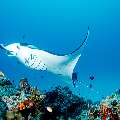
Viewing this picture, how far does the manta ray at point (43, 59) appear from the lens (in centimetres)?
679

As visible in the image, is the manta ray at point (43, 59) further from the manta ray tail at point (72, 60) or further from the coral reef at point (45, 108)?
the coral reef at point (45, 108)

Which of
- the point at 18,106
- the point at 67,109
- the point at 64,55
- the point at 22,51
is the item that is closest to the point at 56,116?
the point at 67,109

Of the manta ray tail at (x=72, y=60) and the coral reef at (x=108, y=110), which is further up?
the manta ray tail at (x=72, y=60)

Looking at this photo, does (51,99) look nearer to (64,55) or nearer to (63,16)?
(64,55)

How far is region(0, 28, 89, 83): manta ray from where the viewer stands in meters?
6.79

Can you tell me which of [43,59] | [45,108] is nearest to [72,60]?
[43,59]

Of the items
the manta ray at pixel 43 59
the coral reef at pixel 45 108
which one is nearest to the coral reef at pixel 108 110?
the coral reef at pixel 45 108

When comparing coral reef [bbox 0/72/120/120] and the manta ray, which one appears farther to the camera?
the manta ray

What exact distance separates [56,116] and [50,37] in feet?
558

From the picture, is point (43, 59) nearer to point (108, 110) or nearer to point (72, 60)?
point (72, 60)

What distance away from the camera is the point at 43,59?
22.9 ft

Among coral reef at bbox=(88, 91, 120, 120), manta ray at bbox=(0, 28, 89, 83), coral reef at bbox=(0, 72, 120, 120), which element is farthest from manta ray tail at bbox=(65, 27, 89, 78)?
coral reef at bbox=(88, 91, 120, 120)

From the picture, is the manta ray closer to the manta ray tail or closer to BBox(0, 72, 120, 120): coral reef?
the manta ray tail

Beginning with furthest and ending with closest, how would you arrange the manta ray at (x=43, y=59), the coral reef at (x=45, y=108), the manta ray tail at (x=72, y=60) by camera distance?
the manta ray at (x=43, y=59) → the manta ray tail at (x=72, y=60) → the coral reef at (x=45, y=108)
